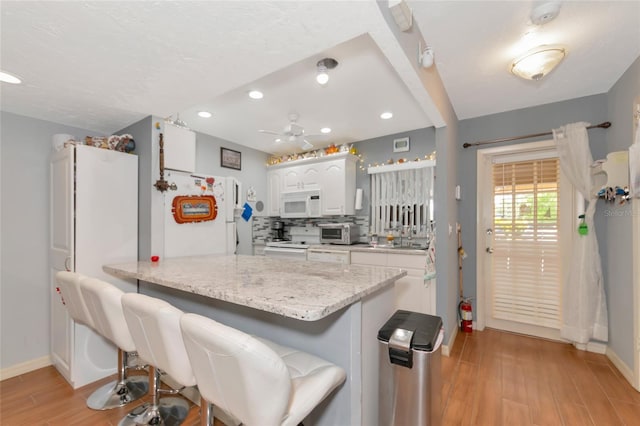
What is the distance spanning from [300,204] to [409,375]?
10.7ft

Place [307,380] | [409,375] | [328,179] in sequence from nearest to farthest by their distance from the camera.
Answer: [307,380]
[409,375]
[328,179]

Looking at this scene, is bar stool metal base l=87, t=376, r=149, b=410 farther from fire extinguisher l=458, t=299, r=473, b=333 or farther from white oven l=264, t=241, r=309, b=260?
fire extinguisher l=458, t=299, r=473, b=333

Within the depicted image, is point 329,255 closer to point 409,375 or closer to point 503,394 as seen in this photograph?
point 503,394

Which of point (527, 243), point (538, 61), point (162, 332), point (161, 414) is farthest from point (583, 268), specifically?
point (161, 414)

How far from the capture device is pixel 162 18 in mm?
1312

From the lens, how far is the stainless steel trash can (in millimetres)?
1247

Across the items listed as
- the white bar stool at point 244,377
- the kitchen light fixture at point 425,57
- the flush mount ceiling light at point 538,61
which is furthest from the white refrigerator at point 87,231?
the flush mount ceiling light at point 538,61

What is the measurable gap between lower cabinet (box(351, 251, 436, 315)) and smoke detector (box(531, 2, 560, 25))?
6.87ft

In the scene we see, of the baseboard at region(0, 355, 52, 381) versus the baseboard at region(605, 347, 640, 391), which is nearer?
the baseboard at region(605, 347, 640, 391)

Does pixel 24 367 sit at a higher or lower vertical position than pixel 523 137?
lower

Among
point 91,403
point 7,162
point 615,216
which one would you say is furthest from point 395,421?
point 7,162

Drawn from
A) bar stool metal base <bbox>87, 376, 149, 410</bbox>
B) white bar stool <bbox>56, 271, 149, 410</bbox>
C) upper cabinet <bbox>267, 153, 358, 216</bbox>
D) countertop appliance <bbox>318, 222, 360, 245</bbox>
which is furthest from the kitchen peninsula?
upper cabinet <bbox>267, 153, 358, 216</bbox>

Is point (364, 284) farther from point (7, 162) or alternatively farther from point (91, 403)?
point (7, 162)

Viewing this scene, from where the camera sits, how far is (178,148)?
2.63 m
